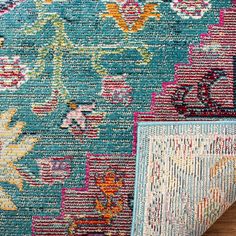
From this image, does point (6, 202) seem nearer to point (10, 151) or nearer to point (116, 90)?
point (10, 151)

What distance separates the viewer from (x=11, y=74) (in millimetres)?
1074

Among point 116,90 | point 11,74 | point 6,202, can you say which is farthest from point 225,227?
point 11,74

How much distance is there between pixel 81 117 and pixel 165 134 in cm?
22

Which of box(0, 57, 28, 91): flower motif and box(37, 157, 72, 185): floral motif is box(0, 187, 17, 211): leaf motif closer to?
box(37, 157, 72, 185): floral motif

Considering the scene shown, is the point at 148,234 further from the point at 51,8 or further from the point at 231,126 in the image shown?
the point at 51,8

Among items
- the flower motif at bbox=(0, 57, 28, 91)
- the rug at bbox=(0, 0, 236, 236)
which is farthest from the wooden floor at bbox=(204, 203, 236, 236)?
the flower motif at bbox=(0, 57, 28, 91)

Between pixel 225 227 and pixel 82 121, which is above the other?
pixel 82 121

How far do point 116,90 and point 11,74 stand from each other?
0.90 feet

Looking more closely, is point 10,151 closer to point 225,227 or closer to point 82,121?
point 82,121

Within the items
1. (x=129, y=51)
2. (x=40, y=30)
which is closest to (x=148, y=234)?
(x=129, y=51)

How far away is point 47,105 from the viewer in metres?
1.07

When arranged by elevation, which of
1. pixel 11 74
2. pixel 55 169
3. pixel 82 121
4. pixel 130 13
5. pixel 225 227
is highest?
pixel 130 13

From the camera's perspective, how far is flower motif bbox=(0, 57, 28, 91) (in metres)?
1.07

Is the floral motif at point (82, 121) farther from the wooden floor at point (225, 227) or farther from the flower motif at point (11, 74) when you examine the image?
the wooden floor at point (225, 227)
